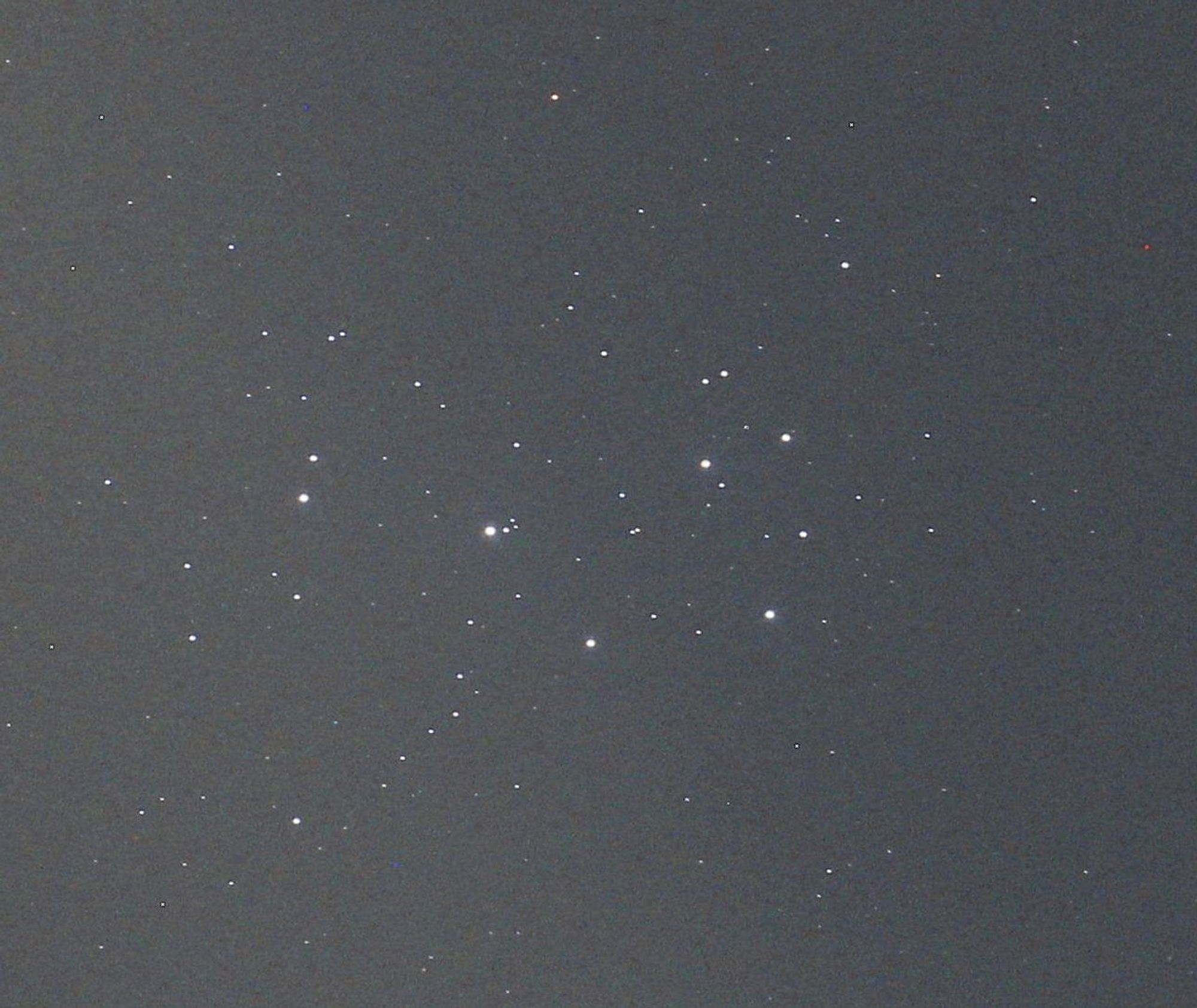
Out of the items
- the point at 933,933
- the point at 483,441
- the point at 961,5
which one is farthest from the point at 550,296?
the point at 933,933

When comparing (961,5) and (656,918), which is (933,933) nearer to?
(656,918)

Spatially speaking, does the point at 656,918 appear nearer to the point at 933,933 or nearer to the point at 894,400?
the point at 933,933

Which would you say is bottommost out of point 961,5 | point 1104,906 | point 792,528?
point 1104,906

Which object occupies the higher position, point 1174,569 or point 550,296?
A: point 550,296

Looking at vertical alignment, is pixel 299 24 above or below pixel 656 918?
above

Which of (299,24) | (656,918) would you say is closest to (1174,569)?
(656,918)
